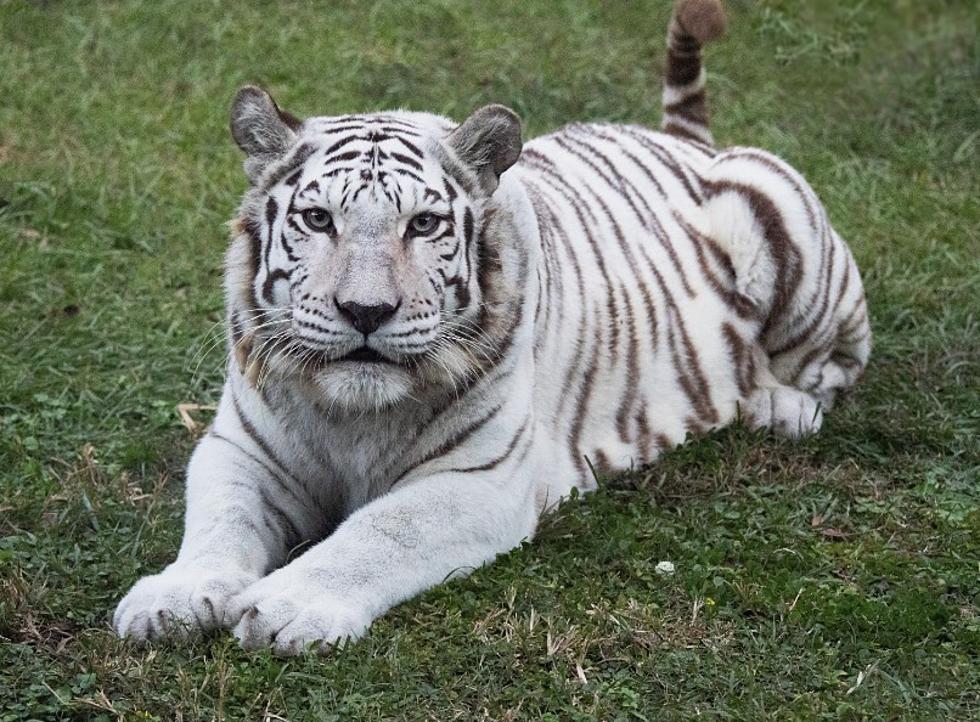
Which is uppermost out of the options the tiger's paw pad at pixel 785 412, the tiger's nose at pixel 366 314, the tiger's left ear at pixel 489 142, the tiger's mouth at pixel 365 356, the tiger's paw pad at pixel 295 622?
the tiger's left ear at pixel 489 142

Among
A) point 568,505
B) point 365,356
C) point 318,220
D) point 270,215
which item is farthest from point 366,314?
point 568,505

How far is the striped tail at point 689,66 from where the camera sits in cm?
508

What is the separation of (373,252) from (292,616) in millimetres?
823

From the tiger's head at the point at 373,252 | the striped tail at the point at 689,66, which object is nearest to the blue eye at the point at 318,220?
the tiger's head at the point at 373,252

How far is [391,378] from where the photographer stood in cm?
351

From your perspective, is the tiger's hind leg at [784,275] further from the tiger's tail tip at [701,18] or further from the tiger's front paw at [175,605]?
the tiger's front paw at [175,605]

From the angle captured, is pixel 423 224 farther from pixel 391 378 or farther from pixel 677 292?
pixel 677 292

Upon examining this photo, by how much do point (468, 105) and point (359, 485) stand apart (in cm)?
375

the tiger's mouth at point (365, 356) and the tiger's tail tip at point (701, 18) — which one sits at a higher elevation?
the tiger's tail tip at point (701, 18)

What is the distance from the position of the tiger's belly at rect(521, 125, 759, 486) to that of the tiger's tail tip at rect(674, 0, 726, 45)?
38cm

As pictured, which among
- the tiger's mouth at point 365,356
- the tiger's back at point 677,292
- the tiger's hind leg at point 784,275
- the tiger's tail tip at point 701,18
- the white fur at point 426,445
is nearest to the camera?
the white fur at point 426,445

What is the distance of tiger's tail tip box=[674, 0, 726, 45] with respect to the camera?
506 cm

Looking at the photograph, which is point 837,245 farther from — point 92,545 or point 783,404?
point 92,545

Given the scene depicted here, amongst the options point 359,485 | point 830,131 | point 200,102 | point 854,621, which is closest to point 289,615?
point 359,485
